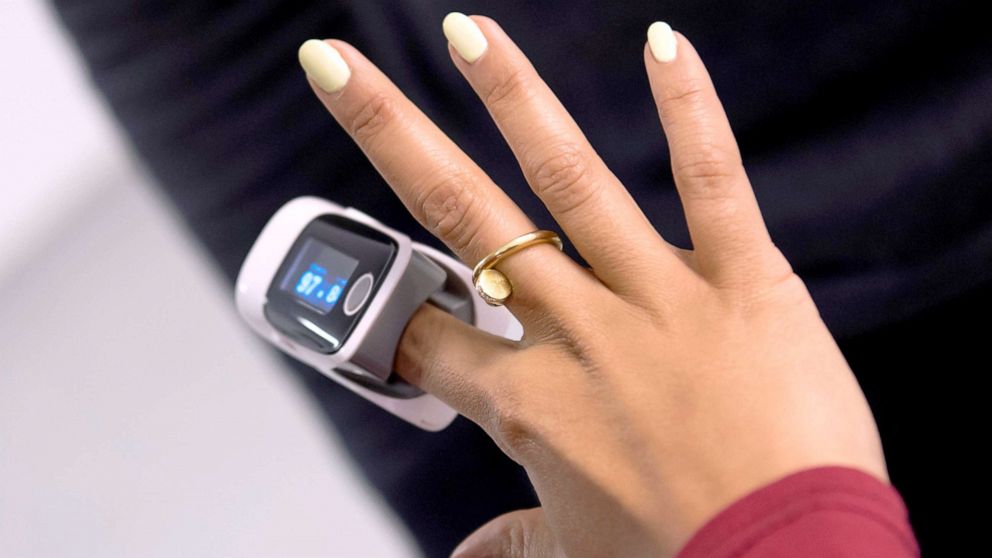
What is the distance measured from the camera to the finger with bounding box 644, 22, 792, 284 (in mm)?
654

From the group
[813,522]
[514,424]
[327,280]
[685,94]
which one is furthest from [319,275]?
[813,522]

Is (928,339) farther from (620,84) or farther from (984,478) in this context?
(620,84)

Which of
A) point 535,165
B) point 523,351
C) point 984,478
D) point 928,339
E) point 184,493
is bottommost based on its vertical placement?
point 984,478

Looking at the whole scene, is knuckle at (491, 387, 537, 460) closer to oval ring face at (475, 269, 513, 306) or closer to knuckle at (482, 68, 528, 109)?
oval ring face at (475, 269, 513, 306)

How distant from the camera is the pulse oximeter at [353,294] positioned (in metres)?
0.81

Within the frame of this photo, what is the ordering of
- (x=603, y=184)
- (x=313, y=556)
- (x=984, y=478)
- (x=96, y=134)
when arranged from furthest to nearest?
(x=96, y=134) → (x=313, y=556) → (x=984, y=478) → (x=603, y=184)

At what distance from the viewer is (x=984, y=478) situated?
878 mm

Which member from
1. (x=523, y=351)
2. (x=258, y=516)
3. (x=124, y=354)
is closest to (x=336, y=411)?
(x=258, y=516)

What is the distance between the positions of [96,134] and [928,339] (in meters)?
1.03

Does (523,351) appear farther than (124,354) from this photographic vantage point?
No

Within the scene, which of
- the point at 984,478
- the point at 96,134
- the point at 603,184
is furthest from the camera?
the point at 96,134

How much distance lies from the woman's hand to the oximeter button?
0.12 metres

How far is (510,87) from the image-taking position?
69 cm

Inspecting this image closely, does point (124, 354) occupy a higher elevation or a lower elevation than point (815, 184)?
higher
